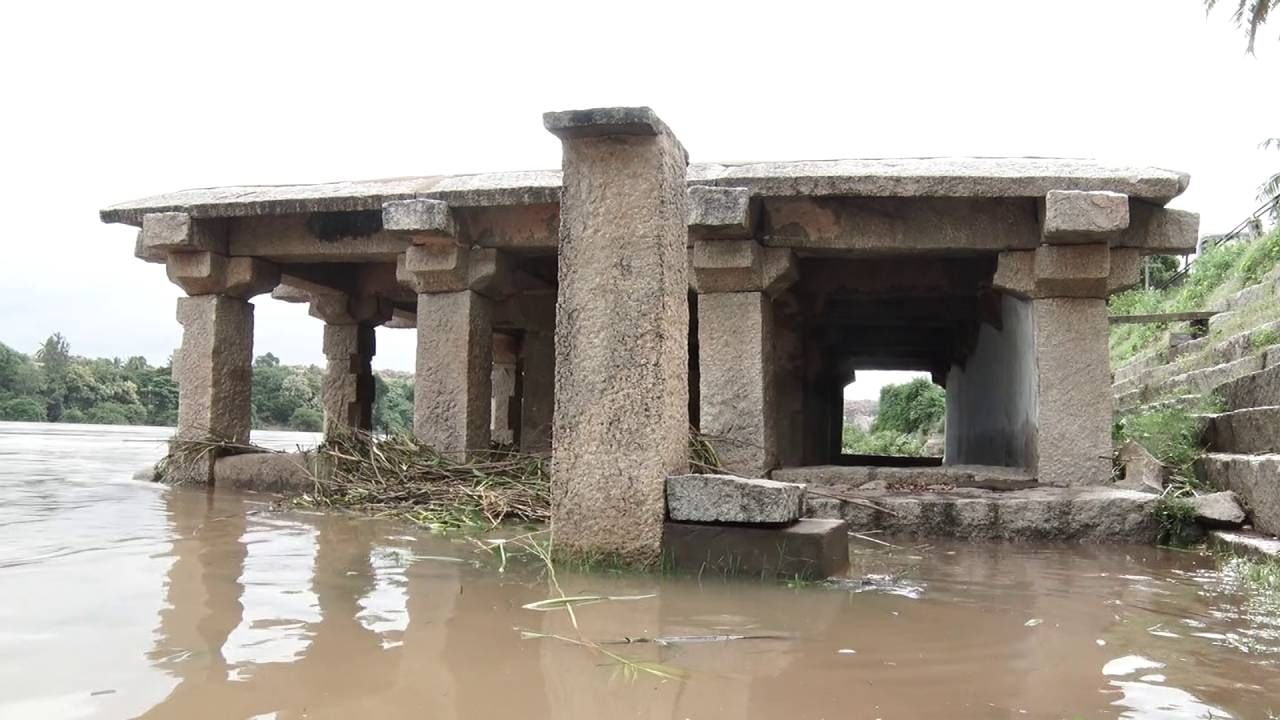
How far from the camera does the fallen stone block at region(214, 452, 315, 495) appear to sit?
7.56 meters

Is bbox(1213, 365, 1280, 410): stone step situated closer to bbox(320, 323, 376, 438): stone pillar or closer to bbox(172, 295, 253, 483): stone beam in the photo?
bbox(172, 295, 253, 483): stone beam

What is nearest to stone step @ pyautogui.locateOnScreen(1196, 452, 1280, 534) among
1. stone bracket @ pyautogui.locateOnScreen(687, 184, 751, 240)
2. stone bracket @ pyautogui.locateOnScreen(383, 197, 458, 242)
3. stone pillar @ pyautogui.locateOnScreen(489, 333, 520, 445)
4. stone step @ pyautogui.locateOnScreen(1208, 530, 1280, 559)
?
stone step @ pyautogui.locateOnScreen(1208, 530, 1280, 559)

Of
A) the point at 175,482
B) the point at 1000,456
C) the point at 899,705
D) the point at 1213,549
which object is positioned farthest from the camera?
the point at 1000,456

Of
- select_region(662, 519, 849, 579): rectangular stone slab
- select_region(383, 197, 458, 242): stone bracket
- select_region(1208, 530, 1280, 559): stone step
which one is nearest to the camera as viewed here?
select_region(662, 519, 849, 579): rectangular stone slab

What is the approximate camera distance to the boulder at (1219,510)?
5605 mm

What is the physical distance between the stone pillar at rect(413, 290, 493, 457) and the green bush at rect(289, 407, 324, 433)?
27629mm

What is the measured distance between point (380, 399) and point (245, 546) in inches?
1071

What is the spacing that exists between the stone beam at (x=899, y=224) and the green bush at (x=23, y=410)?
1395 inches

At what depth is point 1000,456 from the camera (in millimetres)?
9359

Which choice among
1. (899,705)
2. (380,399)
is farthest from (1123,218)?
(380,399)

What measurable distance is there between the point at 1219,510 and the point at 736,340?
3.18 meters

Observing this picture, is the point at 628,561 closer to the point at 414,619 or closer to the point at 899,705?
the point at 414,619

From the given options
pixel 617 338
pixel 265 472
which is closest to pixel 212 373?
pixel 265 472

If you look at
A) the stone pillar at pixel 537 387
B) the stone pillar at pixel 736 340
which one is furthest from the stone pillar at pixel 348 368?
the stone pillar at pixel 736 340
